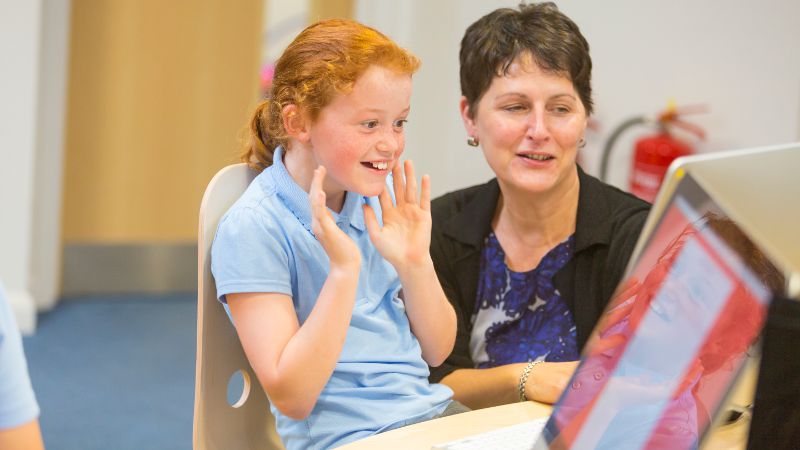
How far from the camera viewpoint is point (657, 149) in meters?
3.48

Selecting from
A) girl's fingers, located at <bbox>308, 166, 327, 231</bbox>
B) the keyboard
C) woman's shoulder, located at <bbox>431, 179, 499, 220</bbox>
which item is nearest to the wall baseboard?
woman's shoulder, located at <bbox>431, 179, 499, 220</bbox>

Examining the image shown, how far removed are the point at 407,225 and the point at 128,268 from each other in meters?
3.11

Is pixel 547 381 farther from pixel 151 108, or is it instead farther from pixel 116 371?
pixel 151 108

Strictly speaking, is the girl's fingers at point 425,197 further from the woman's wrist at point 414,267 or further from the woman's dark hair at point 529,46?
the woman's dark hair at point 529,46

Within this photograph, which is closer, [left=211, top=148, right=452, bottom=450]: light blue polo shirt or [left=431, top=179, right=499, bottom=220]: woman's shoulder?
[left=211, top=148, right=452, bottom=450]: light blue polo shirt

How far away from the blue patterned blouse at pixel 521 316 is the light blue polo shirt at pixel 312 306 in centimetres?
34

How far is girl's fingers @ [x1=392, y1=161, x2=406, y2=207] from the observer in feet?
4.97

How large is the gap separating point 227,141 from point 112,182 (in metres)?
0.51

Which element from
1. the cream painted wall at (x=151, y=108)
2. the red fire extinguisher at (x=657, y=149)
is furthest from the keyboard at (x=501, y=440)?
the cream painted wall at (x=151, y=108)

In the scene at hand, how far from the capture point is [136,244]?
4.36 metres

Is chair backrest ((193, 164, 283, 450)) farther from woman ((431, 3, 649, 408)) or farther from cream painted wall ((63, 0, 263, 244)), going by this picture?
cream painted wall ((63, 0, 263, 244))

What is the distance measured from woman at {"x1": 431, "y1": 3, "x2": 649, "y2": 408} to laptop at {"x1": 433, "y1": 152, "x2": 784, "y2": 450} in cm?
79

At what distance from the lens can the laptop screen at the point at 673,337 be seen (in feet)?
2.64

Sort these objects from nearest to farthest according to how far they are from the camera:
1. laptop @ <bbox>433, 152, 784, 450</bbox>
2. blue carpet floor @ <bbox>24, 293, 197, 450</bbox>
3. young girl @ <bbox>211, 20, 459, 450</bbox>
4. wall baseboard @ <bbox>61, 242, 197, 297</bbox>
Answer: laptop @ <bbox>433, 152, 784, 450</bbox> → young girl @ <bbox>211, 20, 459, 450</bbox> → blue carpet floor @ <bbox>24, 293, 197, 450</bbox> → wall baseboard @ <bbox>61, 242, 197, 297</bbox>
